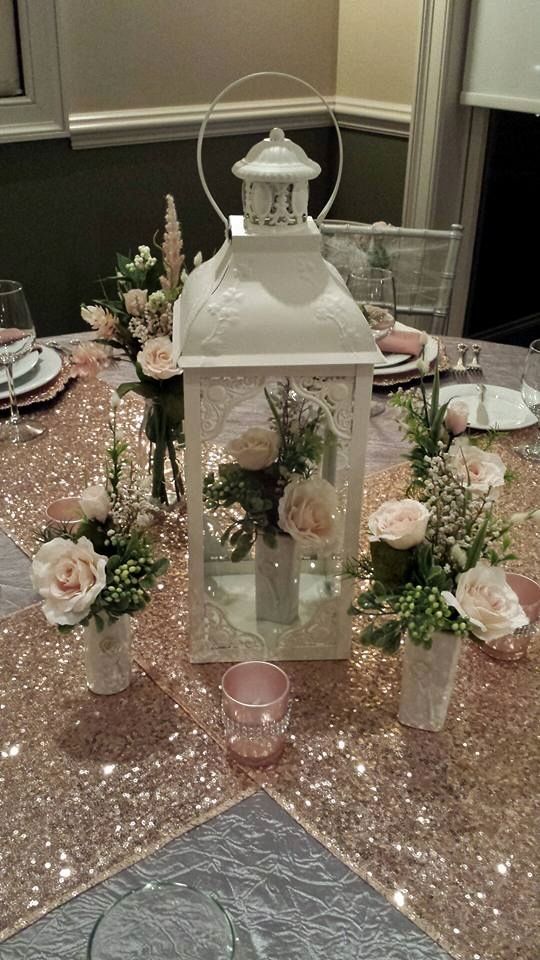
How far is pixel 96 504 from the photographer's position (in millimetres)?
900

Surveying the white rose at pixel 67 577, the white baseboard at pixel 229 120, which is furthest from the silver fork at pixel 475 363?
the white baseboard at pixel 229 120

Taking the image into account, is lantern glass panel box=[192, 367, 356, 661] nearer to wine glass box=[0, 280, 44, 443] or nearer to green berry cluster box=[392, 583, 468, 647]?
green berry cluster box=[392, 583, 468, 647]

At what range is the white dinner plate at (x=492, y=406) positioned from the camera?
1526 mm

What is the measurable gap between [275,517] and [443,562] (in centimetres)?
20

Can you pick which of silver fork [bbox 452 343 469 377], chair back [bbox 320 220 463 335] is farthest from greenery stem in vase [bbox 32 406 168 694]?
chair back [bbox 320 220 463 335]

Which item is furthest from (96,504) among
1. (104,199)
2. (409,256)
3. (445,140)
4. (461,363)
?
(445,140)

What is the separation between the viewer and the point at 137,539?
0.92m

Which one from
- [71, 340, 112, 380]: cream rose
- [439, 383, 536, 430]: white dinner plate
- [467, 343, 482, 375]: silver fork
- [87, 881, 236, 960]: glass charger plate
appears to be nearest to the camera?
[87, 881, 236, 960]: glass charger plate

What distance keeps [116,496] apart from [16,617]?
281 millimetres

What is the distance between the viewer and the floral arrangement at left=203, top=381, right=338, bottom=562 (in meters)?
0.95

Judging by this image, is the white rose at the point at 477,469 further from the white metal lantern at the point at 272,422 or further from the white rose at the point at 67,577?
the white rose at the point at 67,577

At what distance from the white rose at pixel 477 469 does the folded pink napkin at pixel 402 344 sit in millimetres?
742

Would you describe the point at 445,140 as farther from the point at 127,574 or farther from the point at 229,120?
the point at 127,574

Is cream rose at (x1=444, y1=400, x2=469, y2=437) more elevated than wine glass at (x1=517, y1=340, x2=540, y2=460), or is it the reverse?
cream rose at (x1=444, y1=400, x2=469, y2=437)
